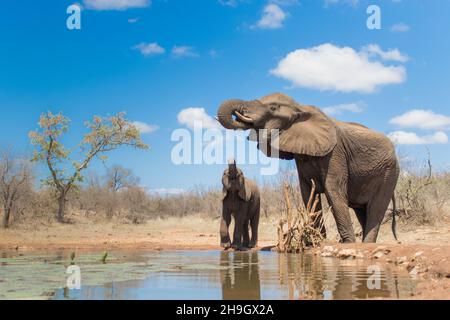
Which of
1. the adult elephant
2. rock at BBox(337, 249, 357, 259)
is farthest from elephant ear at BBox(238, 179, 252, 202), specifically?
rock at BBox(337, 249, 357, 259)

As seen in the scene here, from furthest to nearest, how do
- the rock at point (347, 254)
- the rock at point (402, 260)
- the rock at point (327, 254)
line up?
the rock at point (327, 254) < the rock at point (347, 254) < the rock at point (402, 260)

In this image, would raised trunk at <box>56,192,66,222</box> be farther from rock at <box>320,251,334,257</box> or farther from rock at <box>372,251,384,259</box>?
rock at <box>372,251,384,259</box>

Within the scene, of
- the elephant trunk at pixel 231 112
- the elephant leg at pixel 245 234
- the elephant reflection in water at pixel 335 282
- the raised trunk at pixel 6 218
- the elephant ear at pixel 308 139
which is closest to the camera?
the elephant reflection in water at pixel 335 282

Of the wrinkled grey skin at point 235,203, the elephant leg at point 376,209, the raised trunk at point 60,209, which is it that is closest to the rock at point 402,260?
the elephant leg at point 376,209

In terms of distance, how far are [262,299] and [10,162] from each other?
23.3 meters

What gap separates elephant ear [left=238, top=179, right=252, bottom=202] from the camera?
13.8 m

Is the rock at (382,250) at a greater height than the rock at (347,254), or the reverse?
the rock at (382,250)

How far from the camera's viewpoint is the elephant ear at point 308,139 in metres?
11.7

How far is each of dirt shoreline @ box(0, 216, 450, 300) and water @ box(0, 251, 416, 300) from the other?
13.3 inches

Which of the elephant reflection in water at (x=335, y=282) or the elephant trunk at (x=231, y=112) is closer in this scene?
the elephant reflection in water at (x=335, y=282)

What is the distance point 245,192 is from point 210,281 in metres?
7.54

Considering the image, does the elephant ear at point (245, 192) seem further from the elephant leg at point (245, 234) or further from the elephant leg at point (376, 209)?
the elephant leg at point (376, 209)

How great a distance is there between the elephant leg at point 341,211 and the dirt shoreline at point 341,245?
1.42 feet

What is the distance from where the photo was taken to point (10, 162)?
2550 centimetres
